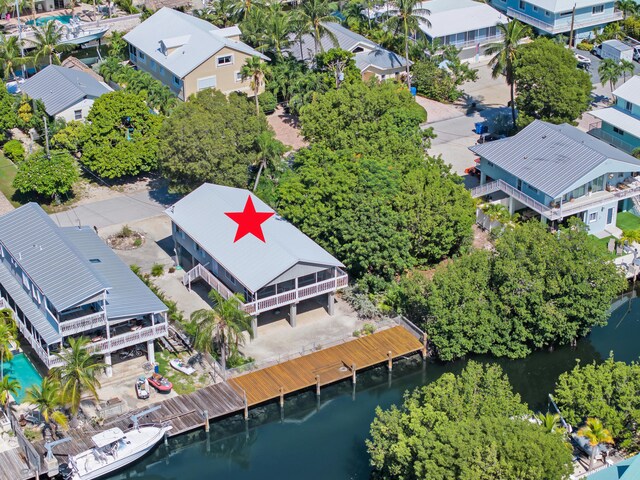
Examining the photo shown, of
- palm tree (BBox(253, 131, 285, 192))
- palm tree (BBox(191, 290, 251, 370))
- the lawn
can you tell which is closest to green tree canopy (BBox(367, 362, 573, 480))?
palm tree (BBox(191, 290, 251, 370))

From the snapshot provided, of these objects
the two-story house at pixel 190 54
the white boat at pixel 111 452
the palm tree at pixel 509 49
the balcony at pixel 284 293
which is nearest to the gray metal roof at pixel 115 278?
the balcony at pixel 284 293

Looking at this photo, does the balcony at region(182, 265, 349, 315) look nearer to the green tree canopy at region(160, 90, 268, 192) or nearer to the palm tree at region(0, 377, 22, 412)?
the green tree canopy at region(160, 90, 268, 192)

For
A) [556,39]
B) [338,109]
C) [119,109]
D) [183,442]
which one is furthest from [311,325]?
[556,39]

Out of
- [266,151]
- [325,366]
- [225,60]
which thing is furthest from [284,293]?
[225,60]

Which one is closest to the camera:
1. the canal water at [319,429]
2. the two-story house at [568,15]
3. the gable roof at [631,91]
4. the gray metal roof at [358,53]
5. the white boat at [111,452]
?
the white boat at [111,452]

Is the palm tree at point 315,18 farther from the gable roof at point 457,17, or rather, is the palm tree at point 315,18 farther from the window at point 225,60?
the gable roof at point 457,17

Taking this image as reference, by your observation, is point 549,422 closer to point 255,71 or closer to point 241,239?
point 241,239

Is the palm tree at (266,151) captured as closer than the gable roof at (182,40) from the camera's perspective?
Yes
